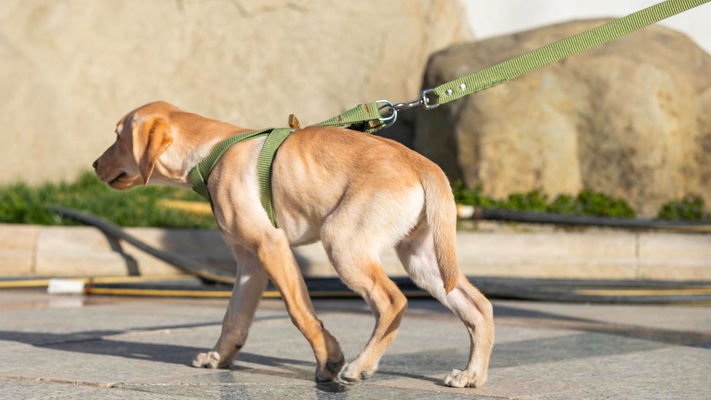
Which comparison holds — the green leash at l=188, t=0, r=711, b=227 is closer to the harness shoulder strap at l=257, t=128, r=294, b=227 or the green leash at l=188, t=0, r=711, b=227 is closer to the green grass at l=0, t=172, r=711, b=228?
the harness shoulder strap at l=257, t=128, r=294, b=227

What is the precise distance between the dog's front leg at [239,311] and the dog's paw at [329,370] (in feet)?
1.55

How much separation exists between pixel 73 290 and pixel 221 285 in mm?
1243

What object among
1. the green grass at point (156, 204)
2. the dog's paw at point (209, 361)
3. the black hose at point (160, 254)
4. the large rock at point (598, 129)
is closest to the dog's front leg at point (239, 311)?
the dog's paw at point (209, 361)

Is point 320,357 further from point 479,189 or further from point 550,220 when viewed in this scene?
point 479,189

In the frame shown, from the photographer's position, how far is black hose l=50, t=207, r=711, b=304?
22.4 ft

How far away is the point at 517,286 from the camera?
7238 millimetres

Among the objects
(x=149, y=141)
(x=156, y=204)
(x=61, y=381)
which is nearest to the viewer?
(x=61, y=381)

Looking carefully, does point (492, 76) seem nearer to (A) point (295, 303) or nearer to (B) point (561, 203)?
(A) point (295, 303)

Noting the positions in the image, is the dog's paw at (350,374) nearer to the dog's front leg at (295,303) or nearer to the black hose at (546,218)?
the dog's front leg at (295,303)

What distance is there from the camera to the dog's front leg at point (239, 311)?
3.83m

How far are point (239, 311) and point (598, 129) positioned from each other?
8.40m

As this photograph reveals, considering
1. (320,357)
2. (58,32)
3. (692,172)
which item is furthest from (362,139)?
(58,32)

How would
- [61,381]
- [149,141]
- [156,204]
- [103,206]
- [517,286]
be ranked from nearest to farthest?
1. [61,381]
2. [149,141]
3. [517,286]
4. [103,206]
5. [156,204]

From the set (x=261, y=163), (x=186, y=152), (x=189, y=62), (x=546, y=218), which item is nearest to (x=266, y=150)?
(x=261, y=163)
